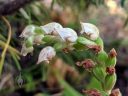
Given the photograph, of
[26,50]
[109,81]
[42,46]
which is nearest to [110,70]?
[109,81]

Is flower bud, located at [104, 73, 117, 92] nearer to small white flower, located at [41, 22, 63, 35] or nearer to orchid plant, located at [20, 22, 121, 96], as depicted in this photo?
orchid plant, located at [20, 22, 121, 96]

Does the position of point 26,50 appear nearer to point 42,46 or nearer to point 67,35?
point 67,35

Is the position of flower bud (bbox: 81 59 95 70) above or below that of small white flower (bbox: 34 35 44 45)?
below

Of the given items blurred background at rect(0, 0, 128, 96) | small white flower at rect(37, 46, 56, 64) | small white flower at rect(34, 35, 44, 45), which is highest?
small white flower at rect(34, 35, 44, 45)

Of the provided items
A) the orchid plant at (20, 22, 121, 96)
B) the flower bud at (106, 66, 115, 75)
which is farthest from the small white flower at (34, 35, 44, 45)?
the flower bud at (106, 66, 115, 75)

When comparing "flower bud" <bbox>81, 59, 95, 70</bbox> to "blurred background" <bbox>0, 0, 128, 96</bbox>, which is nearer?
"flower bud" <bbox>81, 59, 95, 70</bbox>

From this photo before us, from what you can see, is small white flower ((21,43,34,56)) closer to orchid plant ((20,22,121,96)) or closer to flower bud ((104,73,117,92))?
orchid plant ((20,22,121,96))

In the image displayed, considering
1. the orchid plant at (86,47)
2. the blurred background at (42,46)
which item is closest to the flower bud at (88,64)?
the orchid plant at (86,47)

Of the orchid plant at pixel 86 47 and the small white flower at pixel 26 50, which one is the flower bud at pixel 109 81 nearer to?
the orchid plant at pixel 86 47
